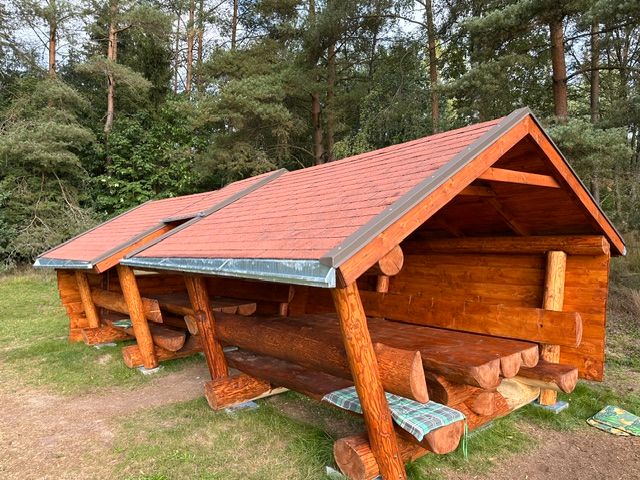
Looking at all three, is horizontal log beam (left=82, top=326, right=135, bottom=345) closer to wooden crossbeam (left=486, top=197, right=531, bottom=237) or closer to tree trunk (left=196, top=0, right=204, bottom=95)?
wooden crossbeam (left=486, top=197, right=531, bottom=237)

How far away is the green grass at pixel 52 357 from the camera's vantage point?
19.4 ft

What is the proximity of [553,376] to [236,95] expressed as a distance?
13.7m

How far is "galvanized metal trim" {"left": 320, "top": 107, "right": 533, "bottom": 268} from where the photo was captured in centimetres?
234

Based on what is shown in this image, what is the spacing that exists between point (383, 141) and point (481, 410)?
13041mm

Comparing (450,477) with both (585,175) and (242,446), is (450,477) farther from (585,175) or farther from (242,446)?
(585,175)

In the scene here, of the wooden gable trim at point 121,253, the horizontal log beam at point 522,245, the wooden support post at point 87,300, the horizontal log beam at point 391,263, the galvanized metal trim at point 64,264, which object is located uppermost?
the horizontal log beam at point 391,263

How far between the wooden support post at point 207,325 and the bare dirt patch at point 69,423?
1.92ft

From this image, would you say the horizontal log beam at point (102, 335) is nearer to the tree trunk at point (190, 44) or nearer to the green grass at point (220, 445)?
the green grass at point (220, 445)

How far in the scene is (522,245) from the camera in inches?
178

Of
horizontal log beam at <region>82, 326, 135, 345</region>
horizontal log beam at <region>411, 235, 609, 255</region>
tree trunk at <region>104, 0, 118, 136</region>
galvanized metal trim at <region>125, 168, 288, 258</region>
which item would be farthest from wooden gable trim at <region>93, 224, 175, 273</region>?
tree trunk at <region>104, 0, 118, 136</region>

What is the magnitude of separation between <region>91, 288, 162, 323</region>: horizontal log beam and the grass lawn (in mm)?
761

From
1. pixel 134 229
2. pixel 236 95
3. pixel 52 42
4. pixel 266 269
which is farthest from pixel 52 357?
pixel 52 42

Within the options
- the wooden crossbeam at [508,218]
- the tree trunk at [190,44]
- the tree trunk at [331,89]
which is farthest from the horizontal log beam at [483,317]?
the tree trunk at [190,44]

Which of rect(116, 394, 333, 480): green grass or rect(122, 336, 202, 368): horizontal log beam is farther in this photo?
rect(122, 336, 202, 368): horizontal log beam
